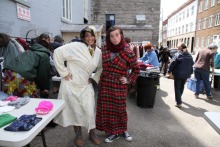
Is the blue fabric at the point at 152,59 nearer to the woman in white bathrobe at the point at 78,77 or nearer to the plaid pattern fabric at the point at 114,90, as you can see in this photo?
the plaid pattern fabric at the point at 114,90

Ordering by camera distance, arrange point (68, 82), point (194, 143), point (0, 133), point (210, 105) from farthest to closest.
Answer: point (210, 105) → point (194, 143) → point (68, 82) → point (0, 133)

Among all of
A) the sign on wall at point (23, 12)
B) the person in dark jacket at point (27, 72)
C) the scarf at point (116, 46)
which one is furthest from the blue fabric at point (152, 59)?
the sign on wall at point (23, 12)

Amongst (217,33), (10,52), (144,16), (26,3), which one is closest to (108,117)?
(10,52)

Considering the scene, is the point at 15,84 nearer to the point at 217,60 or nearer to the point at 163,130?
the point at 163,130

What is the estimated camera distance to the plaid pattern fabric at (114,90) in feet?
7.86

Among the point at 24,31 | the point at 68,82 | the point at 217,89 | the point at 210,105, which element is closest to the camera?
the point at 68,82

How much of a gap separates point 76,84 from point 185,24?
38302mm

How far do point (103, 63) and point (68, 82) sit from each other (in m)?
0.56

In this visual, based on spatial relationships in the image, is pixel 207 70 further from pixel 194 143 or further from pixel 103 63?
pixel 103 63

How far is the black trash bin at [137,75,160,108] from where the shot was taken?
164 inches

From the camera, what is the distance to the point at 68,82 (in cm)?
229

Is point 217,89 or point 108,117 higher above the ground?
point 108,117

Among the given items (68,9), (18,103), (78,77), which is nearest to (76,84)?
(78,77)

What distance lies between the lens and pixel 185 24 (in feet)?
116
